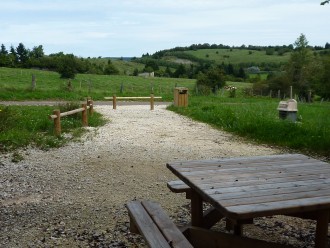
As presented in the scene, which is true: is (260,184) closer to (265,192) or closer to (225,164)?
(265,192)

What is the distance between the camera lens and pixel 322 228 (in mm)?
3248

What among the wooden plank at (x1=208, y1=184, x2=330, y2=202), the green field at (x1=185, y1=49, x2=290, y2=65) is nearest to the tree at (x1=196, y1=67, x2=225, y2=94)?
the wooden plank at (x1=208, y1=184, x2=330, y2=202)

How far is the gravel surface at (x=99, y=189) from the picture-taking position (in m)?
4.26

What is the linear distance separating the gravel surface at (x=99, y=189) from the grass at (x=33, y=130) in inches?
16.2

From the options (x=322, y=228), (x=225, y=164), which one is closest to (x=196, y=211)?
(x=225, y=164)

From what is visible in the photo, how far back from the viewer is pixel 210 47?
12606 centimetres

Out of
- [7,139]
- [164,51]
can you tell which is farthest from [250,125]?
[164,51]

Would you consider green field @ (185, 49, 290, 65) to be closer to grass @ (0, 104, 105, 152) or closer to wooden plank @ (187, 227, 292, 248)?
grass @ (0, 104, 105, 152)

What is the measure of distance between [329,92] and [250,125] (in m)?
40.7

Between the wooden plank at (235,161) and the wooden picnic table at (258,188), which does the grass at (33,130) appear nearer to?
the wooden plank at (235,161)

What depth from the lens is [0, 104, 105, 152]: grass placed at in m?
9.11

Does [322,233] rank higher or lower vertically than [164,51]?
lower

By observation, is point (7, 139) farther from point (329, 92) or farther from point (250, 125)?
point (329, 92)

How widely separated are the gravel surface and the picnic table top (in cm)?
91
